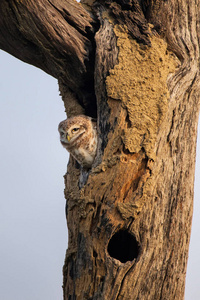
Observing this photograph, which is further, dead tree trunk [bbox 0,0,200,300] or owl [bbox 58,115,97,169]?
owl [bbox 58,115,97,169]

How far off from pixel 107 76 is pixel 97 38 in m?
0.48

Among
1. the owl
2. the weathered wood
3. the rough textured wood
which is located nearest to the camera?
the weathered wood

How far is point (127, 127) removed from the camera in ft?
13.3

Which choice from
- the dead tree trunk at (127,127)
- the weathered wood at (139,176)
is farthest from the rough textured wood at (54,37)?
the weathered wood at (139,176)

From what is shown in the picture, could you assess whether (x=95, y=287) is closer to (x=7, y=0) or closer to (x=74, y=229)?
→ (x=74, y=229)

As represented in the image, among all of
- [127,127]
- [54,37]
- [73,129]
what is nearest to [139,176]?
[127,127]

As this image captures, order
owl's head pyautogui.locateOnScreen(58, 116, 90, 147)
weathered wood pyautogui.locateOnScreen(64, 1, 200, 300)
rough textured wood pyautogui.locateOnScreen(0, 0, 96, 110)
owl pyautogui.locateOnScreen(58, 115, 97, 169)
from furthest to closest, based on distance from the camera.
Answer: owl's head pyautogui.locateOnScreen(58, 116, 90, 147) < owl pyautogui.locateOnScreen(58, 115, 97, 169) < rough textured wood pyautogui.locateOnScreen(0, 0, 96, 110) < weathered wood pyautogui.locateOnScreen(64, 1, 200, 300)

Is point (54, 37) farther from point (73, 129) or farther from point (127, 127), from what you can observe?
point (127, 127)

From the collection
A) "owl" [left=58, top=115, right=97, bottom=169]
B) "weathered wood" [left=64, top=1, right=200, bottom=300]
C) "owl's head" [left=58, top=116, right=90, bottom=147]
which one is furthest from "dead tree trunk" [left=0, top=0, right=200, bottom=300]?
"owl's head" [left=58, top=116, right=90, bottom=147]

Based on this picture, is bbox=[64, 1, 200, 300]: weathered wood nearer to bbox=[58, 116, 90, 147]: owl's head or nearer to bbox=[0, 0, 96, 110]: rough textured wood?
bbox=[0, 0, 96, 110]: rough textured wood

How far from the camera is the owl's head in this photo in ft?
15.4

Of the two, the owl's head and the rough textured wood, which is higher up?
the rough textured wood

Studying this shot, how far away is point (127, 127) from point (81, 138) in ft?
2.74

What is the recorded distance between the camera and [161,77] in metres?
4.26
